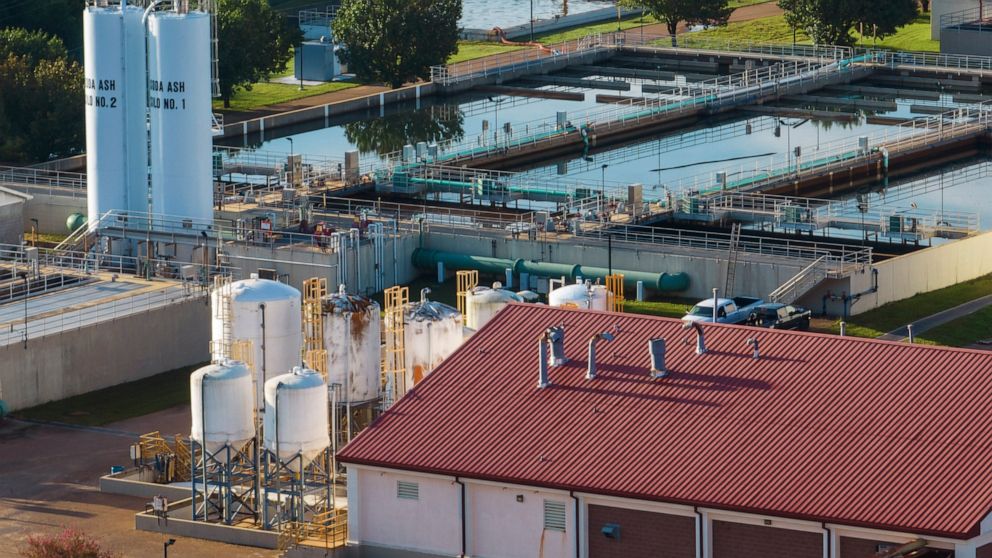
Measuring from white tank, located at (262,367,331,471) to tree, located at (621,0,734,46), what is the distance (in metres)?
93.0

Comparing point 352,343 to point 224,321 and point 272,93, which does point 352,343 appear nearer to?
point 224,321

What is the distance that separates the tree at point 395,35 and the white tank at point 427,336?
71680 mm

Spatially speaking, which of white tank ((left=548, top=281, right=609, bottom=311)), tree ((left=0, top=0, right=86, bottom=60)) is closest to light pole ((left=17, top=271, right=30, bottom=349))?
white tank ((left=548, top=281, right=609, bottom=311))

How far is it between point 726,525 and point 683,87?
8559 cm

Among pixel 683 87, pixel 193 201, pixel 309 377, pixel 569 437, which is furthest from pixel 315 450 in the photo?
pixel 683 87

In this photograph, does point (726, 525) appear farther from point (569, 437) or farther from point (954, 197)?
point (954, 197)

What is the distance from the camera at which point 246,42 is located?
122438mm

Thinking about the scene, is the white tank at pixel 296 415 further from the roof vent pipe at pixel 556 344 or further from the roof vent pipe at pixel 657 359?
the roof vent pipe at pixel 657 359

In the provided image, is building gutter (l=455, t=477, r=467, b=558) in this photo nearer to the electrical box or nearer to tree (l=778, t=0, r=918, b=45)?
the electrical box

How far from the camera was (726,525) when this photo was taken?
149 ft

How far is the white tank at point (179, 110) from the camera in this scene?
3108 inches

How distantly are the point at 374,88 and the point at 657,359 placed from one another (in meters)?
82.5

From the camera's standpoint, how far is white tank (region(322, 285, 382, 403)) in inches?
2173

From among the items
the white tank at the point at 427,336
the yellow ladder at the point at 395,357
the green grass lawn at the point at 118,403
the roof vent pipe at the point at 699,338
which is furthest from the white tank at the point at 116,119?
the roof vent pipe at the point at 699,338
